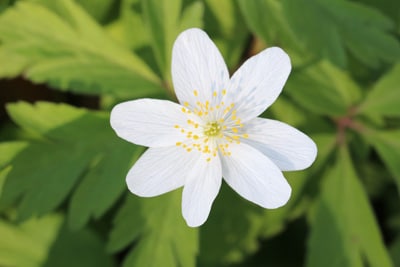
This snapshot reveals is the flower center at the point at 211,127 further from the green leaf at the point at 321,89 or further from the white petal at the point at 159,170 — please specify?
the green leaf at the point at 321,89

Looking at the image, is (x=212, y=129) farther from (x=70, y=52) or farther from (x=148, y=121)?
(x=70, y=52)

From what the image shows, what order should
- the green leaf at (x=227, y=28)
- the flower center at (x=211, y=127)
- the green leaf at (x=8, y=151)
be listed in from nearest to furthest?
the flower center at (x=211, y=127) → the green leaf at (x=8, y=151) → the green leaf at (x=227, y=28)

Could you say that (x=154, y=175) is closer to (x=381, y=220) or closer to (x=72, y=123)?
(x=72, y=123)

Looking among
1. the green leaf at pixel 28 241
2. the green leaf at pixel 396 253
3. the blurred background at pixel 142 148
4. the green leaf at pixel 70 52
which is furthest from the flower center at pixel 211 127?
the green leaf at pixel 396 253

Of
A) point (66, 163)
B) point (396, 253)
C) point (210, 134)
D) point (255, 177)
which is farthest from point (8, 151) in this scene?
point (396, 253)

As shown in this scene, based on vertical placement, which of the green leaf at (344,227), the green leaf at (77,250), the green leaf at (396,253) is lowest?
the green leaf at (396,253)

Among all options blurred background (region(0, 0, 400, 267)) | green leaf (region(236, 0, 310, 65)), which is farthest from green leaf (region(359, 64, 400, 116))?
green leaf (region(236, 0, 310, 65))

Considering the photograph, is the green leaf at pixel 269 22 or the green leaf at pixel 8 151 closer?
the green leaf at pixel 8 151
